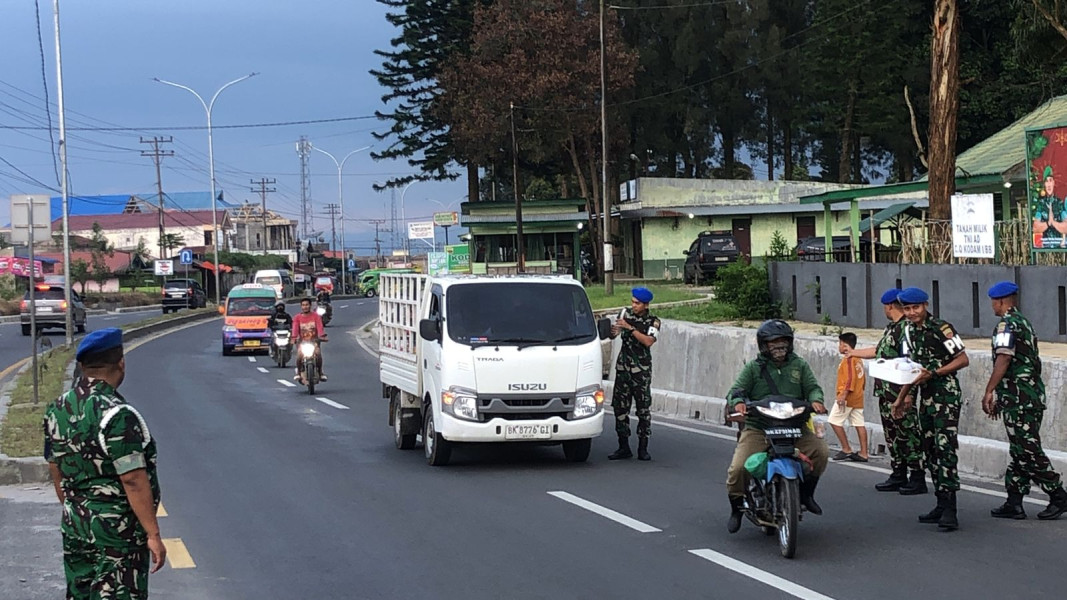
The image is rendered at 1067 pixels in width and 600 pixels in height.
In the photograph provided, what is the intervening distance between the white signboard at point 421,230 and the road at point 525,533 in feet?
236

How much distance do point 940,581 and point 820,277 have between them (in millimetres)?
19516

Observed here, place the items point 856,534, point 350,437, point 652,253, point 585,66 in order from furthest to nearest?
point 652,253 → point 585,66 → point 350,437 → point 856,534

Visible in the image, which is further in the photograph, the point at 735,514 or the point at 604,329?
the point at 604,329

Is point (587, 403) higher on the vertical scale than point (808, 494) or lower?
higher

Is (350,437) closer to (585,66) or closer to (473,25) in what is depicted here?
(585,66)

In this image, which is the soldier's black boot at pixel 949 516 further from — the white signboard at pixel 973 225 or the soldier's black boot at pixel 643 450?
the white signboard at pixel 973 225

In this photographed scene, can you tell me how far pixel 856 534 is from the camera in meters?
9.82

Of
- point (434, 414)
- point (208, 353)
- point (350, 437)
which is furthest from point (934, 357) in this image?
point (208, 353)

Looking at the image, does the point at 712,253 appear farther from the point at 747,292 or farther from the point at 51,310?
the point at 51,310

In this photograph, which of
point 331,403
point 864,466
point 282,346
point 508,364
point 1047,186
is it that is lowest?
point 331,403

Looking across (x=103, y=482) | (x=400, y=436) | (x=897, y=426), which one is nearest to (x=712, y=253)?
(x=400, y=436)

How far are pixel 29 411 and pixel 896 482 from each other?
43.7ft

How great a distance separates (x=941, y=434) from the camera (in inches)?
→ 392

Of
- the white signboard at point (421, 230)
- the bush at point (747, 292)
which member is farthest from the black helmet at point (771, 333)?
the white signboard at point (421, 230)
